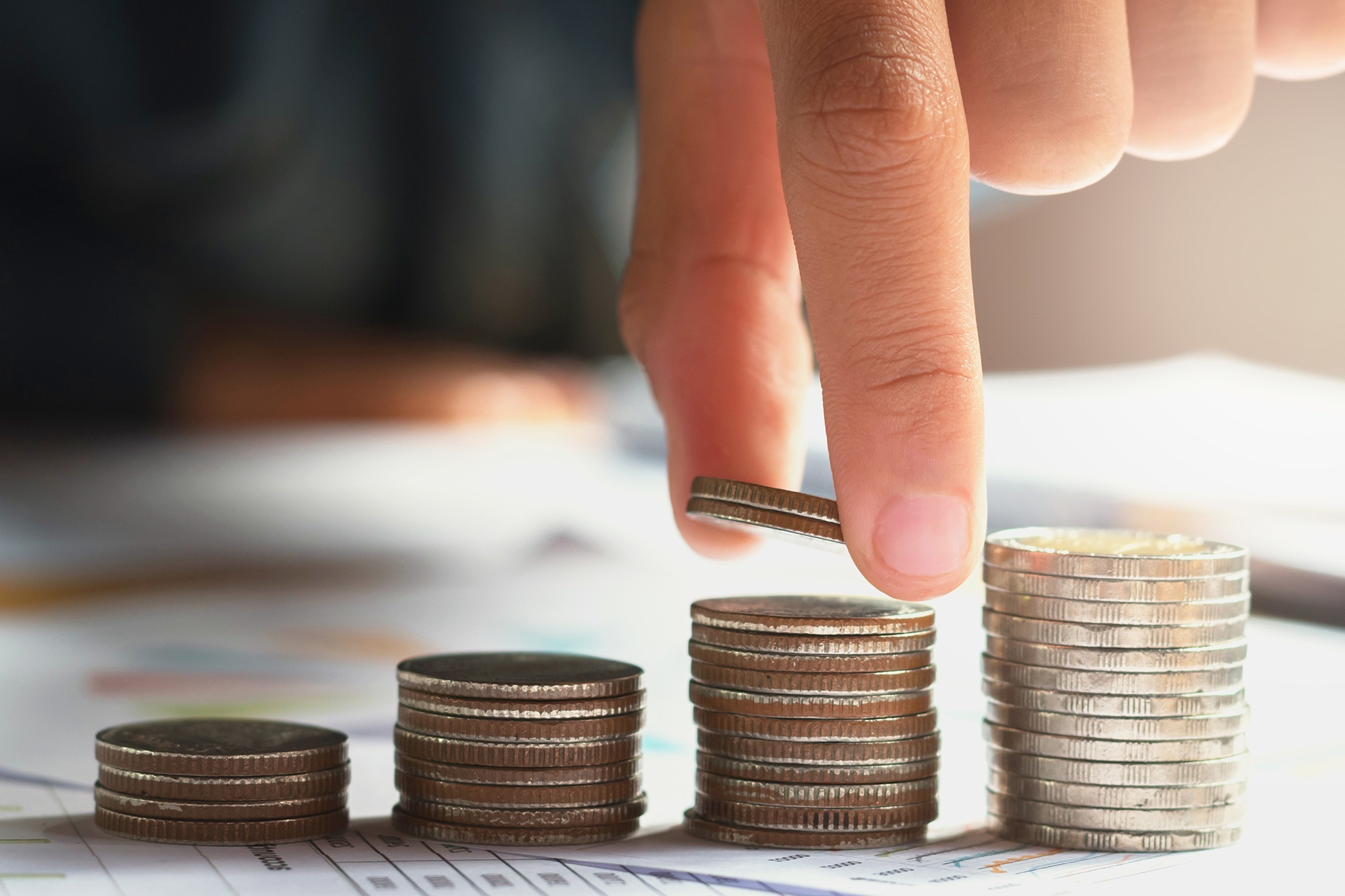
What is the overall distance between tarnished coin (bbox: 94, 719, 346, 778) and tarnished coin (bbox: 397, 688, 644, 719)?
3.5 inches

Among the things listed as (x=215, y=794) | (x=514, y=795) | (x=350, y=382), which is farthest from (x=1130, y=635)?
(x=350, y=382)

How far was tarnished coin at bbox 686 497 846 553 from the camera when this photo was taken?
126 cm

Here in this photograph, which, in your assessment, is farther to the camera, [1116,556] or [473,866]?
[1116,556]

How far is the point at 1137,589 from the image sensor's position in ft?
4.17

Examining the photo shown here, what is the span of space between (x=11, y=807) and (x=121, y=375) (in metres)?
3.85

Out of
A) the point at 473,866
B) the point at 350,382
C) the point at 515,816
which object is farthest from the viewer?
the point at 350,382

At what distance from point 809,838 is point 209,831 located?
→ 0.51m

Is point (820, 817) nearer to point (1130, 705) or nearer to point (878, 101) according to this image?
point (1130, 705)

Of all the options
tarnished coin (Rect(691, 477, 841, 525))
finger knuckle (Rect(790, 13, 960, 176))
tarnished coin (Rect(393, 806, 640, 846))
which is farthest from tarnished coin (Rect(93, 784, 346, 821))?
finger knuckle (Rect(790, 13, 960, 176))

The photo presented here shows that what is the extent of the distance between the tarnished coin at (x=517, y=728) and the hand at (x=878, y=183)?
283 millimetres

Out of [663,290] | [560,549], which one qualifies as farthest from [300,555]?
[663,290]

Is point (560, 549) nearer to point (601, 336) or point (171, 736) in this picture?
point (171, 736)

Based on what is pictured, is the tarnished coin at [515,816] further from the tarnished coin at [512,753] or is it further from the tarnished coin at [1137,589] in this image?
the tarnished coin at [1137,589]

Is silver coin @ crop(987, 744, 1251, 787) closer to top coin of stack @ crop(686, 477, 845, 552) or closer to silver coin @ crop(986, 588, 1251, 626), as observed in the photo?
silver coin @ crop(986, 588, 1251, 626)
